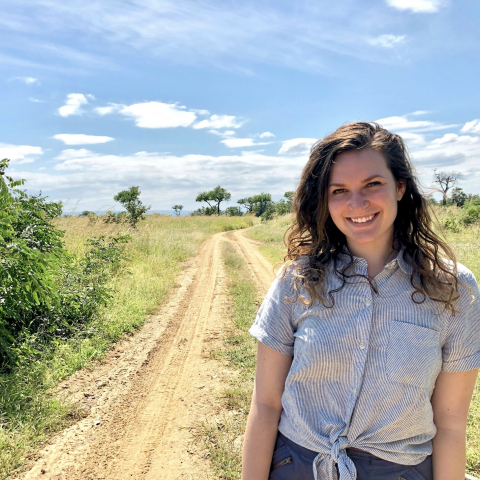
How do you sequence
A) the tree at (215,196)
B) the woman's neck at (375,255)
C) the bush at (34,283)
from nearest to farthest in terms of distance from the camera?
the woman's neck at (375,255) → the bush at (34,283) → the tree at (215,196)

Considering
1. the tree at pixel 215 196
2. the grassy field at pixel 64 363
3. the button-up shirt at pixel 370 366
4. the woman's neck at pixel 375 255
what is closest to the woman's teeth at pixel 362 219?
the woman's neck at pixel 375 255

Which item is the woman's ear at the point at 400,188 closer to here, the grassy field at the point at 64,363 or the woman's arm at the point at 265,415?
the woman's arm at the point at 265,415

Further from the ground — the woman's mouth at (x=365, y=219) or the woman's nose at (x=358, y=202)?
the woman's nose at (x=358, y=202)

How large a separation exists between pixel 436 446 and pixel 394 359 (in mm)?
343

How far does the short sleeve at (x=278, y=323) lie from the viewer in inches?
54.6

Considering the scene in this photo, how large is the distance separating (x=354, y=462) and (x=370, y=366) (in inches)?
11.6

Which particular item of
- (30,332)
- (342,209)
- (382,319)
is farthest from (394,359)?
(30,332)

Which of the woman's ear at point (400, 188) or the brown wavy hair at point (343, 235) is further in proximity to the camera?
the woman's ear at point (400, 188)

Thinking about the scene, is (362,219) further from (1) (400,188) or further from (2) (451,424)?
(2) (451,424)

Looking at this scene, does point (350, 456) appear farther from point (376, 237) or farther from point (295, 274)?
point (376, 237)

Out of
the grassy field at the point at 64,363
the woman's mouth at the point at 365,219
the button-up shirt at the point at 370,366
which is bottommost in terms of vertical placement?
the grassy field at the point at 64,363

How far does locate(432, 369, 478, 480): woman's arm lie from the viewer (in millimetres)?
1314

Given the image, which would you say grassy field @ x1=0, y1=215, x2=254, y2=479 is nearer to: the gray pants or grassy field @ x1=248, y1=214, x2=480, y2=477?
the gray pants

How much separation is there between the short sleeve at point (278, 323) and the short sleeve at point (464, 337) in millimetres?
497
